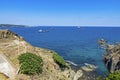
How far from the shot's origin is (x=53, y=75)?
36438mm

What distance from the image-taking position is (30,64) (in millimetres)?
34250

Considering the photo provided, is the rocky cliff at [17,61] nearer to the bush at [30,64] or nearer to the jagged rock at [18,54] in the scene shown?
the jagged rock at [18,54]

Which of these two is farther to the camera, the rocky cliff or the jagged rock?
the jagged rock

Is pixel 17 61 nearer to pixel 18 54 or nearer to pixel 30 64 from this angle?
pixel 30 64

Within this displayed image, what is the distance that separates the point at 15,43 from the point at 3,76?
37.3 ft

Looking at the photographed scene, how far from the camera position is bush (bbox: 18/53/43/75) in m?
33.5

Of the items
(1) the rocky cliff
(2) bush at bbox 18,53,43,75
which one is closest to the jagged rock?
(1) the rocky cliff

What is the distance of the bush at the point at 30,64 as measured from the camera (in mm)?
33450

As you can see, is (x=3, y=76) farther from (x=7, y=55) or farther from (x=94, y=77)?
(x=94, y=77)

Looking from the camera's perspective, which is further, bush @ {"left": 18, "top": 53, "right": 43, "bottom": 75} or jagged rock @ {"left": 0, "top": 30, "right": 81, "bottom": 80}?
jagged rock @ {"left": 0, "top": 30, "right": 81, "bottom": 80}

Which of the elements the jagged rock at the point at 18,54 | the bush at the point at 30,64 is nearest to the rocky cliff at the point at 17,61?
the jagged rock at the point at 18,54

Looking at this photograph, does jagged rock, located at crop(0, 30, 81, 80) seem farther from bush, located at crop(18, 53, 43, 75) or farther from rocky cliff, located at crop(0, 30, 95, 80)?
bush, located at crop(18, 53, 43, 75)

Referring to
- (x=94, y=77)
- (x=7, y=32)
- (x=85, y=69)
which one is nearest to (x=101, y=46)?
(x=85, y=69)

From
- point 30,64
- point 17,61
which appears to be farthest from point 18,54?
point 30,64
